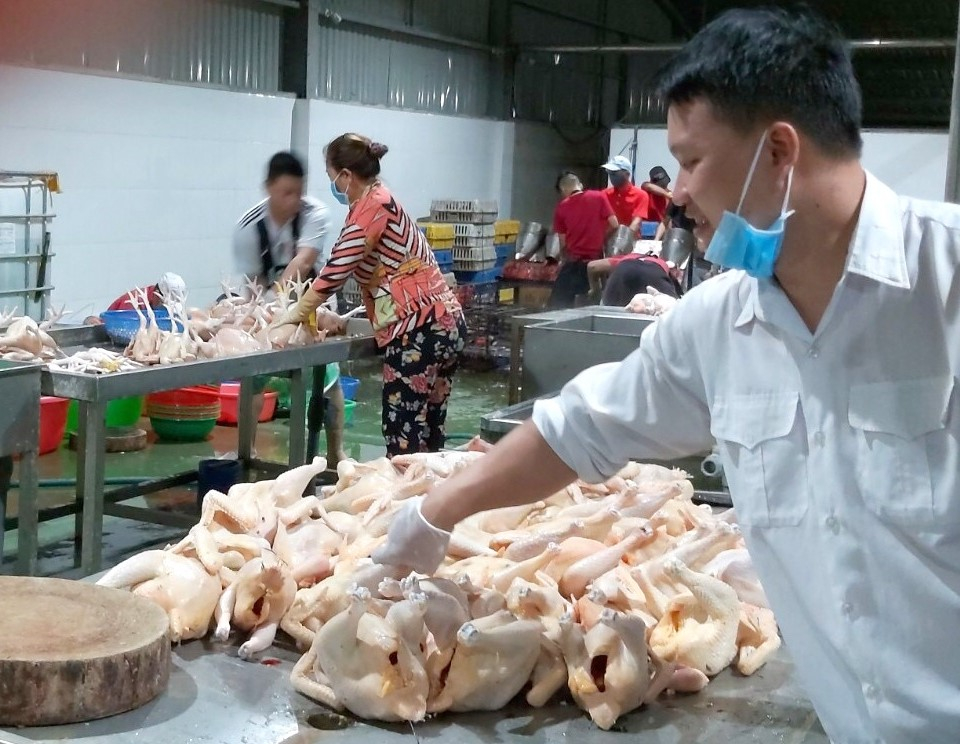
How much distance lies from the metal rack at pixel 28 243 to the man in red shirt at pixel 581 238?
14.8 ft

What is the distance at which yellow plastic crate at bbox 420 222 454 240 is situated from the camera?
34.8 feet

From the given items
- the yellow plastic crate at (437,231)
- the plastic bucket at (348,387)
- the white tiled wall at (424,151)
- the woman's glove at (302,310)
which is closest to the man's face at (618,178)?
the yellow plastic crate at (437,231)

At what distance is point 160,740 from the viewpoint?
6.00 feet

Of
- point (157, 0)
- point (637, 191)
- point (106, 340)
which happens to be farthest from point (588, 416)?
point (637, 191)

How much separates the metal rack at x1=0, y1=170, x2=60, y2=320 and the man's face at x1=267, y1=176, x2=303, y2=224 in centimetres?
162

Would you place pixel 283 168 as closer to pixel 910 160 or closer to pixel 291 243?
pixel 291 243

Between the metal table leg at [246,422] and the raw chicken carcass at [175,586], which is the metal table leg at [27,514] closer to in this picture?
the metal table leg at [246,422]

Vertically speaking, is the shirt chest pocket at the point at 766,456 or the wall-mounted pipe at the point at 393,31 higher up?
the wall-mounted pipe at the point at 393,31

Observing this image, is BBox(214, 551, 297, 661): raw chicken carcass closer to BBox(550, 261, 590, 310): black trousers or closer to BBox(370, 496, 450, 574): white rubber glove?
BBox(370, 496, 450, 574): white rubber glove

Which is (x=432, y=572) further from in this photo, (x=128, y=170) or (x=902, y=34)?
(x=902, y=34)

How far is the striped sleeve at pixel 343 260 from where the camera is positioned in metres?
5.23

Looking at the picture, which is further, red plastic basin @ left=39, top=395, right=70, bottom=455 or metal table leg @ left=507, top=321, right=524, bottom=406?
red plastic basin @ left=39, top=395, right=70, bottom=455

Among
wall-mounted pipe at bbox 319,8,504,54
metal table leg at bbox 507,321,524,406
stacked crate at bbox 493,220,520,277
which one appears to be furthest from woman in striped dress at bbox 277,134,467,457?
stacked crate at bbox 493,220,520,277

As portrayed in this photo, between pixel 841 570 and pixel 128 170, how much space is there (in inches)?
291
